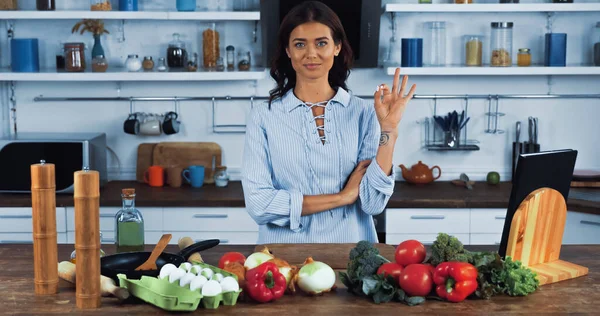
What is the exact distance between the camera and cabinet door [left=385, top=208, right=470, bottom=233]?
429cm

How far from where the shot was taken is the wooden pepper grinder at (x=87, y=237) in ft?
6.31

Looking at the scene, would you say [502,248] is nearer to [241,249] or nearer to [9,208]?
[241,249]

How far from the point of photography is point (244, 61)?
4645mm

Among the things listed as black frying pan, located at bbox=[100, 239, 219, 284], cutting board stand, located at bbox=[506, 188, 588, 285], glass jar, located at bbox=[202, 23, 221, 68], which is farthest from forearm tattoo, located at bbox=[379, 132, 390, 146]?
glass jar, located at bbox=[202, 23, 221, 68]

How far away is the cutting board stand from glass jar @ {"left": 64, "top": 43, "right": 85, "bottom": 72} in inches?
123

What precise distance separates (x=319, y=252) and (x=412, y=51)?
2.26 m

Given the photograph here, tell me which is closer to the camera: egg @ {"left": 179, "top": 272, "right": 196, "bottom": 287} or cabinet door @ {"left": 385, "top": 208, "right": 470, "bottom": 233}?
egg @ {"left": 179, "top": 272, "right": 196, "bottom": 287}

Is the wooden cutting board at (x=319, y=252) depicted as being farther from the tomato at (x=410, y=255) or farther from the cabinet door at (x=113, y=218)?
the cabinet door at (x=113, y=218)

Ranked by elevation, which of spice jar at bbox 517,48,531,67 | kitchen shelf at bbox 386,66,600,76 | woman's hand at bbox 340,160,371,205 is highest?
spice jar at bbox 517,48,531,67

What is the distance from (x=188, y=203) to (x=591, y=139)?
2.50 m

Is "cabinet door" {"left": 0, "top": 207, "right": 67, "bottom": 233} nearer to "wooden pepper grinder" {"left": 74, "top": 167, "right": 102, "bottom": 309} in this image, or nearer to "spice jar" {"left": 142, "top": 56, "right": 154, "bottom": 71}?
"spice jar" {"left": 142, "top": 56, "right": 154, "bottom": 71}

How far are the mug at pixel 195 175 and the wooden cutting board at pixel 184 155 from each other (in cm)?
15

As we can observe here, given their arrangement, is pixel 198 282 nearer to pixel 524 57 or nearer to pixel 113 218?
pixel 113 218

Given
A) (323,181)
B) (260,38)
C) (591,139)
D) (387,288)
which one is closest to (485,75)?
(591,139)
